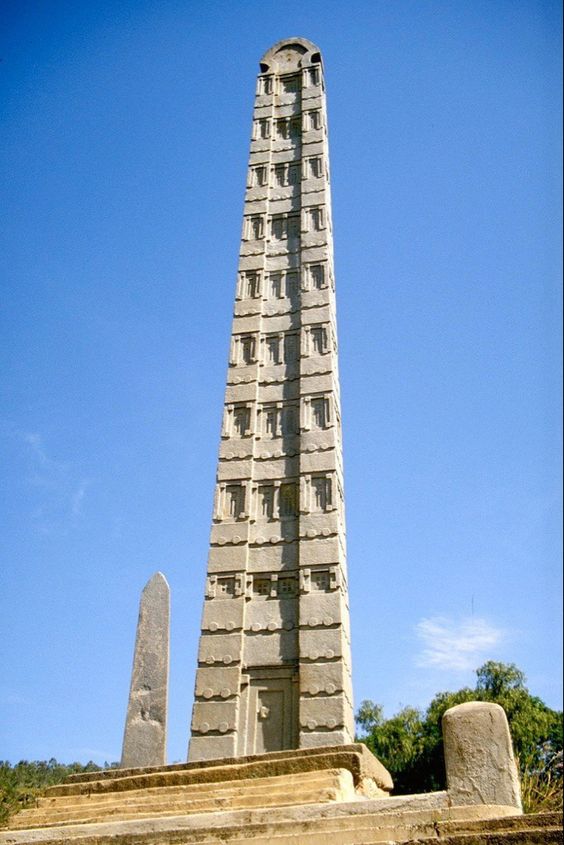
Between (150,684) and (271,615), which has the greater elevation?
(271,615)

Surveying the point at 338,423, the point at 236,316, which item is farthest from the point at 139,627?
the point at 236,316

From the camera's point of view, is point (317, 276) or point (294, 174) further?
point (294, 174)

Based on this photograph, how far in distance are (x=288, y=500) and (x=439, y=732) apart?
66.4ft

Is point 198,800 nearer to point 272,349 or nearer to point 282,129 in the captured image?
point 272,349

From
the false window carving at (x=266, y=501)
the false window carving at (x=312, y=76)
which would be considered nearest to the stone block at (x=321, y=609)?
the false window carving at (x=266, y=501)

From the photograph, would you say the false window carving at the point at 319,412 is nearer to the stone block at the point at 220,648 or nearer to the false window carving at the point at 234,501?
the false window carving at the point at 234,501

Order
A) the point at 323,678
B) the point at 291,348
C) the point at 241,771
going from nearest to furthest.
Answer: the point at 241,771, the point at 323,678, the point at 291,348

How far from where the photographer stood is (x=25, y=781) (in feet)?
31.0

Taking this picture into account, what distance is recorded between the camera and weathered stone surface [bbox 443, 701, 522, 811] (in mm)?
5301

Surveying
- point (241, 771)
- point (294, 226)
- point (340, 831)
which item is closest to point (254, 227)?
point (294, 226)

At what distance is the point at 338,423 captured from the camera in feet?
41.3

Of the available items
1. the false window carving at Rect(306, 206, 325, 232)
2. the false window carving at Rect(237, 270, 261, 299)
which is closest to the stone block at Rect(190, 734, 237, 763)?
the false window carving at Rect(237, 270, 261, 299)

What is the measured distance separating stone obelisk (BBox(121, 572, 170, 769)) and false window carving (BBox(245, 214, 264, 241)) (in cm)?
805

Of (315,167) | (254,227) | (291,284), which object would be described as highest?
(315,167)
